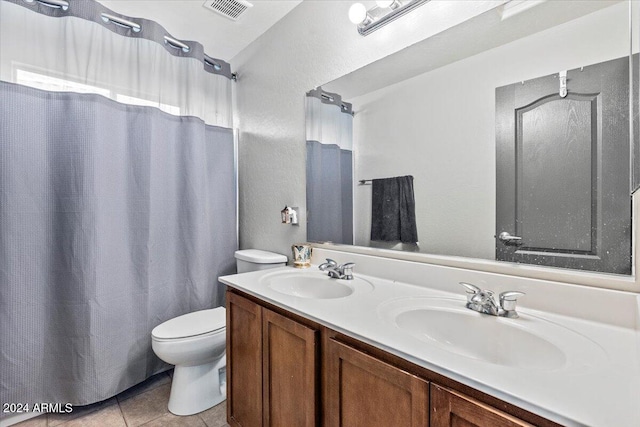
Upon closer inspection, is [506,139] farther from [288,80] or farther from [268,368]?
[288,80]

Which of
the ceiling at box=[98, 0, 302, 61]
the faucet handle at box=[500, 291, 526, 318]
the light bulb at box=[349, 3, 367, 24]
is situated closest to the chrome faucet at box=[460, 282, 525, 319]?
the faucet handle at box=[500, 291, 526, 318]

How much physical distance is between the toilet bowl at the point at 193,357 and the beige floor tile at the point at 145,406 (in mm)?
93

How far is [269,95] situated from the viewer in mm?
2068

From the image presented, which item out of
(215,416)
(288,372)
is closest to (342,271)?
(288,372)

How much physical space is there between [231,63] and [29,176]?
5.12 ft

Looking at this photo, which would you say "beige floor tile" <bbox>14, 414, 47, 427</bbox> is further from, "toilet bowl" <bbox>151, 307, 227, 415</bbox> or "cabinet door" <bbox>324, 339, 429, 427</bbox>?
"cabinet door" <bbox>324, 339, 429, 427</bbox>

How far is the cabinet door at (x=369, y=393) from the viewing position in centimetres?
67

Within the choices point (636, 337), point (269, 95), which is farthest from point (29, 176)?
point (636, 337)

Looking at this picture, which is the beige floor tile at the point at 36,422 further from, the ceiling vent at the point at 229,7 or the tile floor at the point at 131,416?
the ceiling vent at the point at 229,7

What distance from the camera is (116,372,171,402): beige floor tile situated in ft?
5.93

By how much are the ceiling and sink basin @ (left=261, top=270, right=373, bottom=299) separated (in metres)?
1.63

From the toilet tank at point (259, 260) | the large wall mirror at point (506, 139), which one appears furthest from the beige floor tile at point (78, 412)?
the large wall mirror at point (506, 139)

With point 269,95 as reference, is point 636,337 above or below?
below

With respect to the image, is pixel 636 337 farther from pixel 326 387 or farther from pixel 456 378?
pixel 326 387
